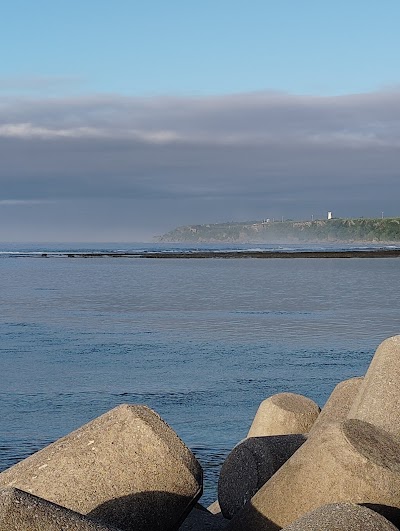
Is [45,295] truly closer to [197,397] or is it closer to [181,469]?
[197,397]

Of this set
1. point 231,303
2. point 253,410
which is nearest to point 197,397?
point 253,410

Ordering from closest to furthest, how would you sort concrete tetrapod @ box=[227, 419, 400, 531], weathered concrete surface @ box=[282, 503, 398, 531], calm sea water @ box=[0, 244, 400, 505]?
weathered concrete surface @ box=[282, 503, 398, 531], concrete tetrapod @ box=[227, 419, 400, 531], calm sea water @ box=[0, 244, 400, 505]

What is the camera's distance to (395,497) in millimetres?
6703

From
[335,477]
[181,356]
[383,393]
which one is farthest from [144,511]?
[181,356]

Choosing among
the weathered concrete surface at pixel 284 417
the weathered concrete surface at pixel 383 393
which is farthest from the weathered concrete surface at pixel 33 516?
the weathered concrete surface at pixel 284 417

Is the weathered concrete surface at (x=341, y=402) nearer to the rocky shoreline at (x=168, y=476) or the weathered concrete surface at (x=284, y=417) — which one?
the weathered concrete surface at (x=284, y=417)

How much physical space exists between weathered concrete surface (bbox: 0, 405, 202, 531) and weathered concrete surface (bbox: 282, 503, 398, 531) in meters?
1.78

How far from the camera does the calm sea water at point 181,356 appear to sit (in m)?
14.3

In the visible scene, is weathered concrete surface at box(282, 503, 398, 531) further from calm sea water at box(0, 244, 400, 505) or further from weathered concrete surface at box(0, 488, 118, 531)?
calm sea water at box(0, 244, 400, 505)

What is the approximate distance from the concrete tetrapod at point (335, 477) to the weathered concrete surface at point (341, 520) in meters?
1.10

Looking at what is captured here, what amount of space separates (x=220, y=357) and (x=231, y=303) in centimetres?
1811

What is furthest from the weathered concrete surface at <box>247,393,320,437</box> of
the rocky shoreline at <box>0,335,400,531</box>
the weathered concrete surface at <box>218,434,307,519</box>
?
the rocky shoreline at <box>0,335,400,531</box>

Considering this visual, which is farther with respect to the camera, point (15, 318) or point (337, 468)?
point (15, 318)

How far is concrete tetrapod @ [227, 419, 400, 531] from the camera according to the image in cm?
668
